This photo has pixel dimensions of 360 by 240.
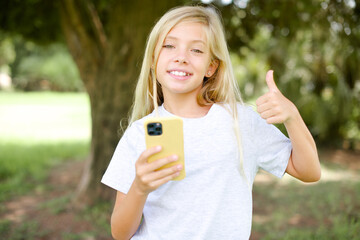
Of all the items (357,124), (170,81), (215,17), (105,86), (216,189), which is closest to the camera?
(216,189)

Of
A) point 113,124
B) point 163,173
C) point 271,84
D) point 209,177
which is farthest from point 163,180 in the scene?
point 113,124

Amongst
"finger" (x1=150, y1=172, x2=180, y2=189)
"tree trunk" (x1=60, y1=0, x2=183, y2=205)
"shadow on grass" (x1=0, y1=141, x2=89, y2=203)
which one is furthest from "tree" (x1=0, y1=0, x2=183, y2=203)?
"finger" (x1=150, y1=172, x2=180, y2=189)

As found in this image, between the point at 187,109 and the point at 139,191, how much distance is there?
494 millimetres

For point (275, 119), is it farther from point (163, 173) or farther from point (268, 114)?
point (163, 173)

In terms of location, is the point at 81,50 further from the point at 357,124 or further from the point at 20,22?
the point at 357,124

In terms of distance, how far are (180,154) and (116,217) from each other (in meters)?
0.46

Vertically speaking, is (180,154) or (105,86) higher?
(180,154)

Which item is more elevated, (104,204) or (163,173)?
(163,173)

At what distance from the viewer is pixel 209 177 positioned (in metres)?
1.41

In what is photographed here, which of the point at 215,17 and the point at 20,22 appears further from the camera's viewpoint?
the point at 20,22

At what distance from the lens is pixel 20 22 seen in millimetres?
5043

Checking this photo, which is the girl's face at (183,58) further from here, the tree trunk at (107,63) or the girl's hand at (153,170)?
the tree trunk at (107,63)

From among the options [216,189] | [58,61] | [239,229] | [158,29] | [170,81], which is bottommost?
[58,61]

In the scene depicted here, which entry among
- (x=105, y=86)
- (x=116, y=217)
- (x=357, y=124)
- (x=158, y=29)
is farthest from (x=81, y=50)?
(x=357, y=124)
